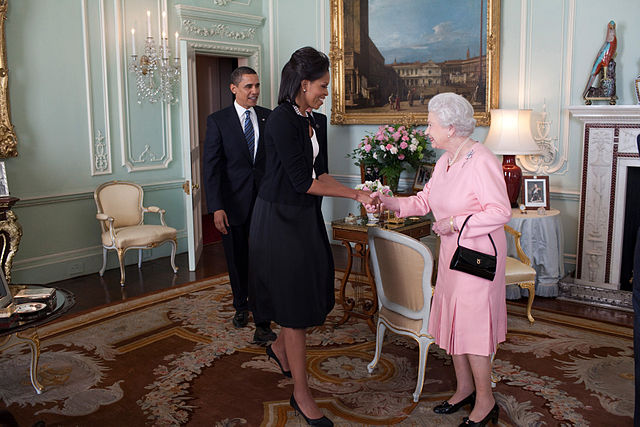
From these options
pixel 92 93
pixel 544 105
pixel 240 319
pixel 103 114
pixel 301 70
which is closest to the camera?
pixel 301 70

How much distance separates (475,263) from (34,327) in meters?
2.17

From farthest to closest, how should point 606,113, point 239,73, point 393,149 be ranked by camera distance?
point 393,149 < point 606,113 < point 239,73

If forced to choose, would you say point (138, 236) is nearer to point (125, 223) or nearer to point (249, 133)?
point (125, 223)

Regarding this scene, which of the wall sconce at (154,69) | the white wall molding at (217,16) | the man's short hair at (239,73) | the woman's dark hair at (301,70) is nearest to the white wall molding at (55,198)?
the wall sconce at (154,69)

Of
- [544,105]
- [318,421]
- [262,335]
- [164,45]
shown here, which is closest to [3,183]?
[164,45]

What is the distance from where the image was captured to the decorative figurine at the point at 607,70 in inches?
193

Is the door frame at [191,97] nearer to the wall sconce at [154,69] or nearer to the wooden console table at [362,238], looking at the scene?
the wall sconce at [154,69]

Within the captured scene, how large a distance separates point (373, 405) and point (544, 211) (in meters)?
2.82

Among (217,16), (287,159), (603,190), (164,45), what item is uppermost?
(217,16)

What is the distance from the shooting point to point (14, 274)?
5410mm

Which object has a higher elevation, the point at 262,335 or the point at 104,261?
the point at 104,261

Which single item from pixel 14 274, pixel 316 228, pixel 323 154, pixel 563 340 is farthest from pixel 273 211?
pixel 14 274

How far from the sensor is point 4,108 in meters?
5.20

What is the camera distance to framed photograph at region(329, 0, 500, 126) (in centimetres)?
582
